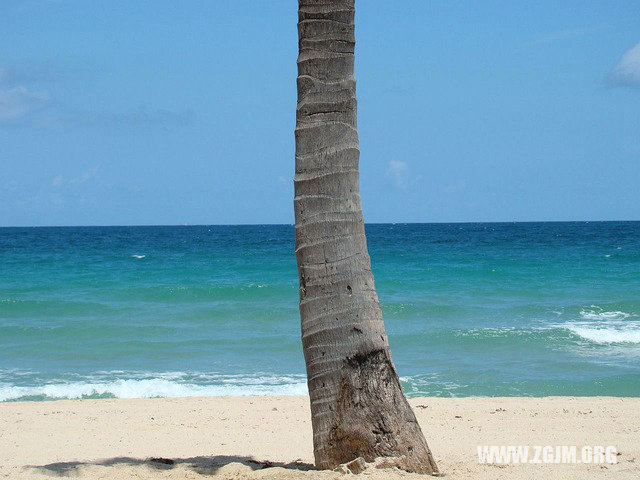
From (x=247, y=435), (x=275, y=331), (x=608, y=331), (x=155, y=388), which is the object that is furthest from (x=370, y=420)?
(x=608, y=331)

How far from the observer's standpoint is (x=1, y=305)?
2016 centimetres

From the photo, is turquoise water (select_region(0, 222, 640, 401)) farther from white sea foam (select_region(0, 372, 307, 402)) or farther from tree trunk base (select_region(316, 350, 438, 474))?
tree trunk base (select_region(316, 350, 438, 474))

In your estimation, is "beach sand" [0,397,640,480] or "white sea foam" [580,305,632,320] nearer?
"beach sand" [0,397,640,480]

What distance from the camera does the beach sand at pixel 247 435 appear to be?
17.1 feet

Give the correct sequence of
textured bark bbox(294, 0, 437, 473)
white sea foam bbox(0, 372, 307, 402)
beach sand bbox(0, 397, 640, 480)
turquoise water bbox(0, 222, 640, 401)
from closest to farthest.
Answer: textured bark bbox(294, 0, 437, 473) → beach sand bbox(0, 397, 640, 480) → white sea foam bbox(0, 372, 307, 402) → turquoise water bbox(0, 222, 640, 401)

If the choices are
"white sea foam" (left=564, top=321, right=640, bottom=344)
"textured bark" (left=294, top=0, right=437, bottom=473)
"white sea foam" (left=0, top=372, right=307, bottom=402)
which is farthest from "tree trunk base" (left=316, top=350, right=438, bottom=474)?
"white sea foam" (left=564, top=321, right=640, bottom=344)

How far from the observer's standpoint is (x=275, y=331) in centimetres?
1584

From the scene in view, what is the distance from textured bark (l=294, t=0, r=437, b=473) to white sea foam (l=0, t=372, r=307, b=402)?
19.1 feet

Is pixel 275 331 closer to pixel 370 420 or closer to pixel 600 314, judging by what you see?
pixel 600 314

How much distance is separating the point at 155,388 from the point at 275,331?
5277mm

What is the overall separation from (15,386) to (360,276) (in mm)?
8058

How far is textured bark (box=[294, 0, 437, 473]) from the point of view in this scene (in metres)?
4.55

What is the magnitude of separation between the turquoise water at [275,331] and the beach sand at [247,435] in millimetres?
1592

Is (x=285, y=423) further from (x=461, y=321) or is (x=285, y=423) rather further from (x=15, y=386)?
(x=461, y=321)
